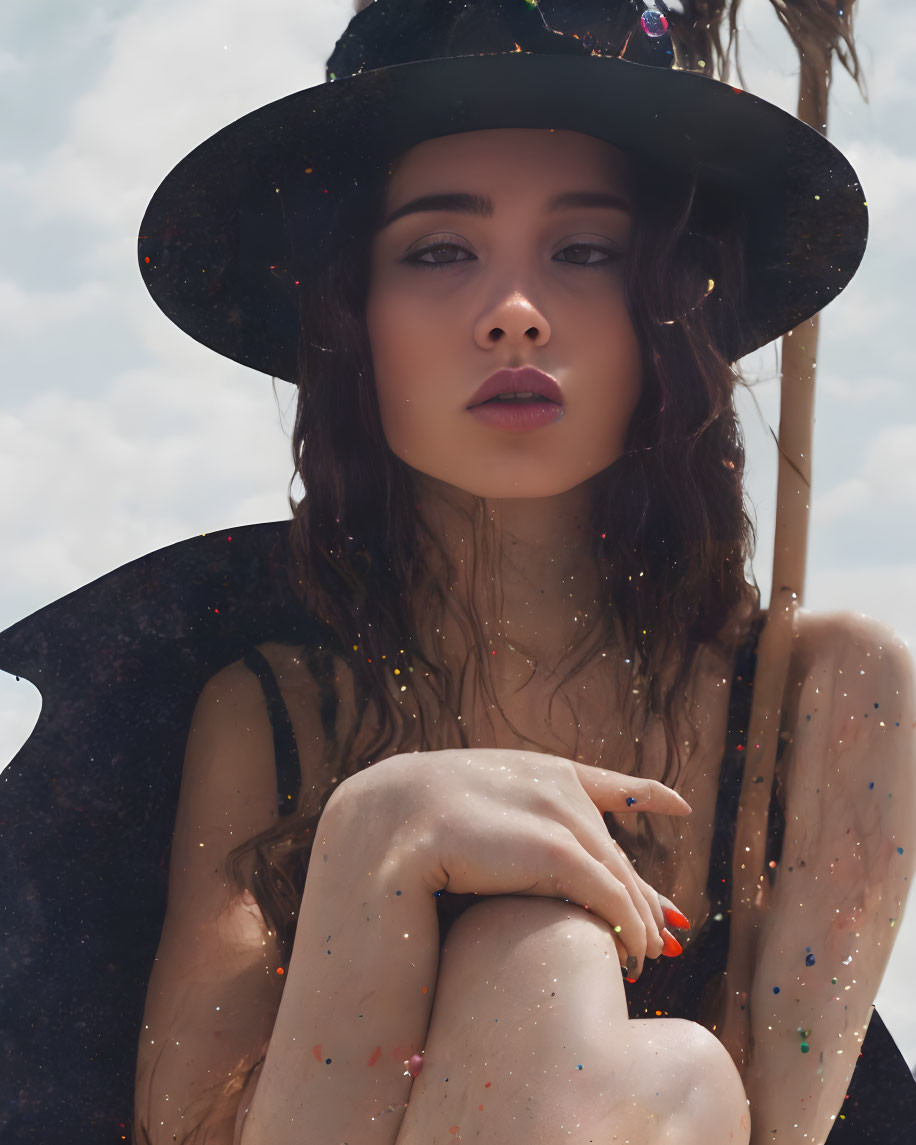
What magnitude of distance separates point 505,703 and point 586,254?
551 millimetres

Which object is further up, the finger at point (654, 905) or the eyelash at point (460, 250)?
the eyelash at point (460, 250)

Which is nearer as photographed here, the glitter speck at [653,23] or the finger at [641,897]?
the finger at [641,897]

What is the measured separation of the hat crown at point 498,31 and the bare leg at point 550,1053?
3.12 ft

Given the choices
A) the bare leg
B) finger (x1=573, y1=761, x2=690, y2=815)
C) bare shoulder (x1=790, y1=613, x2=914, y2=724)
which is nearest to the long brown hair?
bare shoulder (x1=790, y1=613, x2=914, y2=724)

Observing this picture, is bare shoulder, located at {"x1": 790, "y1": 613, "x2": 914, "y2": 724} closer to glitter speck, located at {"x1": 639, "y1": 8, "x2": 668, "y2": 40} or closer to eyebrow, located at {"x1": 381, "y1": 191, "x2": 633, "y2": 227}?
eyebrow, located at {"x1": 381, "y1": 191, "x2": 633, "y2": 227}

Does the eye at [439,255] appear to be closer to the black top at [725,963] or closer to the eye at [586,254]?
the eye at [586,254]

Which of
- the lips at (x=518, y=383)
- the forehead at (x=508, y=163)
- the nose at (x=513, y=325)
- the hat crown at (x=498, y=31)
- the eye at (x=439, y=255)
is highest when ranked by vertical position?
the hat crown at (x=498, y=31)

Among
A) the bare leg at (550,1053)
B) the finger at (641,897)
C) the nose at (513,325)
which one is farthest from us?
the nose at (513,325)

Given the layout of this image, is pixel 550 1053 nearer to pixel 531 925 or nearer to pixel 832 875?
pixel 531 925

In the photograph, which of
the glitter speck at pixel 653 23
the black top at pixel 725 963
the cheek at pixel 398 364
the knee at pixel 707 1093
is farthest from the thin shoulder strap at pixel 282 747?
the glitter speck at pixel 653 23

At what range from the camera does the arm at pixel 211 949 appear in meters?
1.59

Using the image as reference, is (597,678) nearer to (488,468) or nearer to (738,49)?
(488,468)

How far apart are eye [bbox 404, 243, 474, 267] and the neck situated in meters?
0.28

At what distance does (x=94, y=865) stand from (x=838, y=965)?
0.90 m
